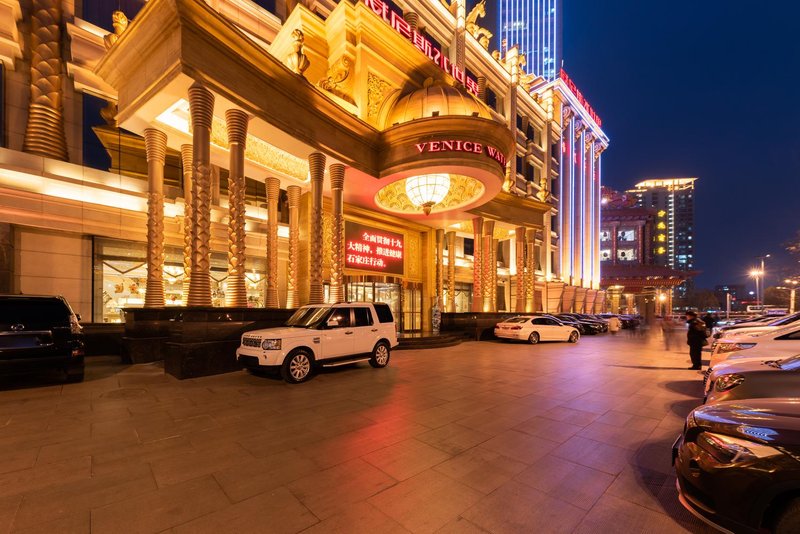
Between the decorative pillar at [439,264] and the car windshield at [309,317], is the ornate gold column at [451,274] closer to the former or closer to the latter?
the decorative pillar at [439,264]

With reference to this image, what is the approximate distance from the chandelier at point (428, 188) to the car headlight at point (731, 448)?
14255 mm

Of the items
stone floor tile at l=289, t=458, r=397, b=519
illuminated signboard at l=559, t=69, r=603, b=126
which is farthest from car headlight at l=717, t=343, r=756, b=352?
illuminated signboard at l=559, t=69, r=603, b=126

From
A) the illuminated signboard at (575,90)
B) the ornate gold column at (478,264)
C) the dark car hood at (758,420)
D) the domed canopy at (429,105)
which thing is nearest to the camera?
the dark car hood at (758,420)

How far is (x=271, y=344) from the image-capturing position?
8000 mm

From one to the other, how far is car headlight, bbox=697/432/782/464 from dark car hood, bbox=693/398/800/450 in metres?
0.04

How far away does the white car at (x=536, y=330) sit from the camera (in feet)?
57.9

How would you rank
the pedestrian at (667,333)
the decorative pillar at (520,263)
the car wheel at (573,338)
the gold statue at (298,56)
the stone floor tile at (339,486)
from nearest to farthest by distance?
the stone floor tile at (339,486)
the gold statue at (298,56)
the pedestrian at (667,333)
the car wheel at (573,338)
the decorative pillar at (520,263)

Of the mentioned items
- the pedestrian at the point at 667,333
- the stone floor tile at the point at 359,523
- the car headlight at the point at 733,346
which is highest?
the car headlight at the point at 733,346

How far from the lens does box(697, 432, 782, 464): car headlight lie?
2.40 metres

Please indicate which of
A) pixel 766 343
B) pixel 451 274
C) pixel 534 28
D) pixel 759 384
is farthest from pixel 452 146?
pixel 534 28

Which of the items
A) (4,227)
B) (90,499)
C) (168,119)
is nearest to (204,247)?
(168,119)

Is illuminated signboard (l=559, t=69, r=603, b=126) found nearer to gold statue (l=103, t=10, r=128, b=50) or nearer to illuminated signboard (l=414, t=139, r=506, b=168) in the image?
illuminated signboard (l=414, t=139, r=506, b=168)

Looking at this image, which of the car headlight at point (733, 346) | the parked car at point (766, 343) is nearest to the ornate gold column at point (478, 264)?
the parked car at point (766, 343)

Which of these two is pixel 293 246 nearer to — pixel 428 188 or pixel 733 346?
pixel 428 188
